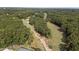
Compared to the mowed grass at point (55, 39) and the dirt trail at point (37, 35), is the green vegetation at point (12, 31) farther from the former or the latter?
the mowed grass at point (55, 39)

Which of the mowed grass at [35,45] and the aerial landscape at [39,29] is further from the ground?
the aerial landscape at [39,29]

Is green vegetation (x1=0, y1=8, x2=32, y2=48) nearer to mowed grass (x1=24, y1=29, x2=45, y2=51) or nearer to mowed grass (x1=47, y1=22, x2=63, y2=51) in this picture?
mowed grass (x1=24, y1=29, x2=45, y2=51)

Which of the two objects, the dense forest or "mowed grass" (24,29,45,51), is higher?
the dense forest

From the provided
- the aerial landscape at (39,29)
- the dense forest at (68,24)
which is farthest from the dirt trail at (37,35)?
the dense forest at (68,24)

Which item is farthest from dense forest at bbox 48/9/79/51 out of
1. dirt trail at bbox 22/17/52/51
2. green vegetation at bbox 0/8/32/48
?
green vegetation at bbox 0/8/32/48
